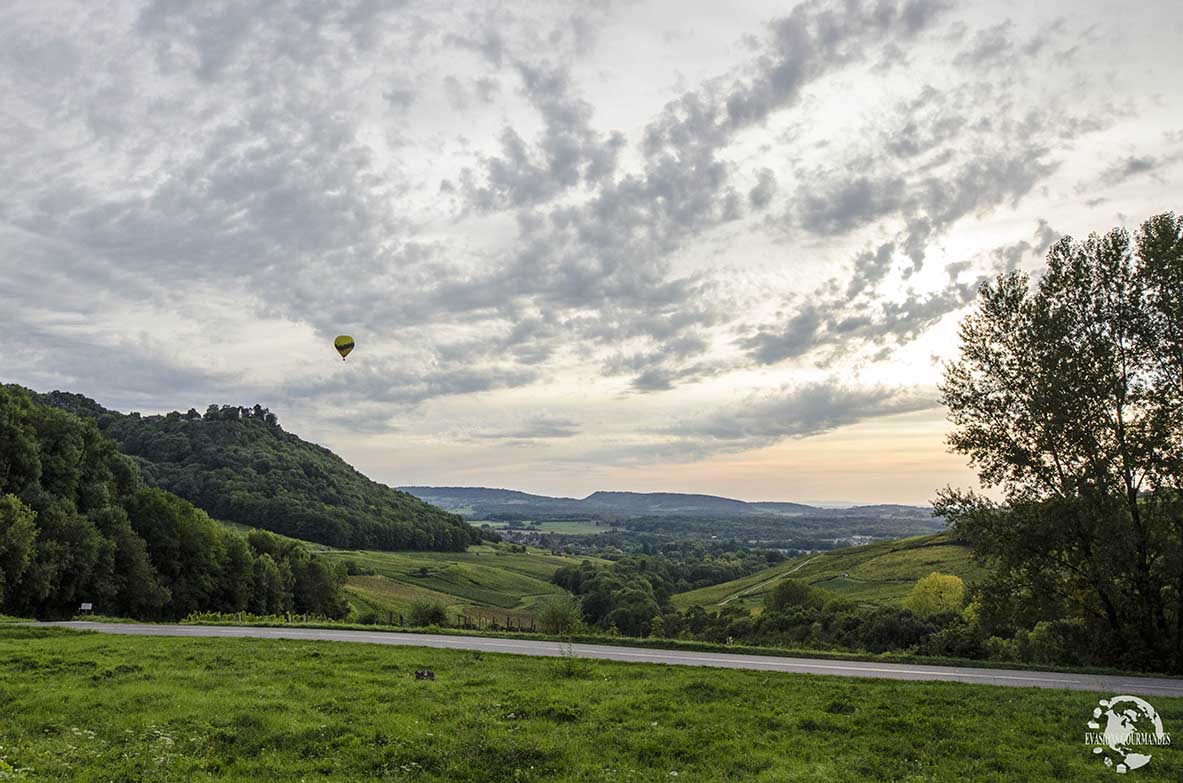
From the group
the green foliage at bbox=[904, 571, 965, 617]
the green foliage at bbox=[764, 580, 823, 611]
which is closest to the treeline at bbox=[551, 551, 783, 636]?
the green foliage at bbox=[764, 580, 823, 611]

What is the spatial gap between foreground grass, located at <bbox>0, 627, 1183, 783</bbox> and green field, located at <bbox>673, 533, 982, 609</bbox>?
102 meters

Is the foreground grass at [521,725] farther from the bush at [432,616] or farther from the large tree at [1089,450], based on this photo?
the bush at [432,616]

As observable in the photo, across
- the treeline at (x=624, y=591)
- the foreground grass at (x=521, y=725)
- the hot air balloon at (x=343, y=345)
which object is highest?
the hot air balloon at (x=343, y=345)

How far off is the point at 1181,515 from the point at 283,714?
30528 millimetres

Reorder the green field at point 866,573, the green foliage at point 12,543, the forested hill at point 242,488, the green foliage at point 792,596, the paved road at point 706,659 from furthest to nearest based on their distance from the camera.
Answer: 1. the forested hill at point 242,488
2. the green field at point 866,573
3. the green foliage at point 792,596
4. the green foliage at point 12,543
5. the paved road at point 706,659

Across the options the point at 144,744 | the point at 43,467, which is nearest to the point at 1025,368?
the point at 144,744

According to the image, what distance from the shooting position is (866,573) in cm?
14600

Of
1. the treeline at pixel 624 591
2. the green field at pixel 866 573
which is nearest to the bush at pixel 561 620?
the treeline at pixel 624 591

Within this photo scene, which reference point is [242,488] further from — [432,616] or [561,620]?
[561,620]

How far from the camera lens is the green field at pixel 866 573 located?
124188 mm

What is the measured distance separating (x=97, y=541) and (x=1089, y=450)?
6456 centimetres

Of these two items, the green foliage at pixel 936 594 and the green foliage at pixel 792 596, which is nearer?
the green foliage at pixel 936 594

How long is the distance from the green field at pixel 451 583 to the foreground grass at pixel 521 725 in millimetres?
89945

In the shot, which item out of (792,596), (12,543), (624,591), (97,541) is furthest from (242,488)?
(12,543)
